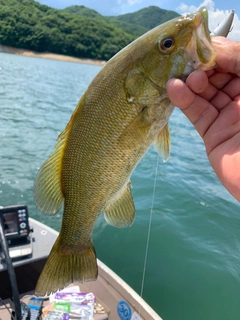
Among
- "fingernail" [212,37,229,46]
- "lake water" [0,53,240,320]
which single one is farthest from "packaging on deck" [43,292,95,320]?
"fingernail" [212,37,229,46]

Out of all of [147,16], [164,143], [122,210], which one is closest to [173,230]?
[122,210]

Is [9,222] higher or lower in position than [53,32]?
lower

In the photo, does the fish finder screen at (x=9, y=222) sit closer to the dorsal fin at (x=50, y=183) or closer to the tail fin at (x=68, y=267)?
the tail fin at (x=68, y=267)

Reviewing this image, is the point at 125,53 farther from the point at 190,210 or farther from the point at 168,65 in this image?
the point at 190,210

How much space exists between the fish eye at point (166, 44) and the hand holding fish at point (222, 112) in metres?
0.29

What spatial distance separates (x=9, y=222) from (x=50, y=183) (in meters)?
2.65

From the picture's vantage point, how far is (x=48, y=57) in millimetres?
78500

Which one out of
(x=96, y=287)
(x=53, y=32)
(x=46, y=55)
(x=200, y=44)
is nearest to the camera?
(x=200, y=44)

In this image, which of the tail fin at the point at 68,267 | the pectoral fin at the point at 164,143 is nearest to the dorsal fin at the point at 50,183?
the tail fin at the point at 68,267

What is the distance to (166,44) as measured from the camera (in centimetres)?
187

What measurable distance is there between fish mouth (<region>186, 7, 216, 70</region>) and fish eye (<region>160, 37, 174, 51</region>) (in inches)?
3.7

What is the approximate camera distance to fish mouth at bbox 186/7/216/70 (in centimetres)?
183

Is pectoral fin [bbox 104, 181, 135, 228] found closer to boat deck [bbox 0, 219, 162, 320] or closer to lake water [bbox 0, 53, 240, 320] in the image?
boat deck [bbox 0, 219, 162, 320]

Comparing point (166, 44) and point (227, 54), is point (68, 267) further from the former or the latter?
point (227, 54)
